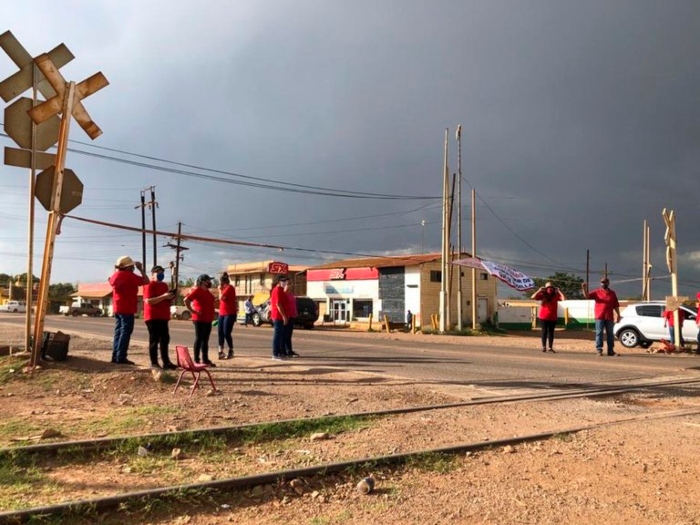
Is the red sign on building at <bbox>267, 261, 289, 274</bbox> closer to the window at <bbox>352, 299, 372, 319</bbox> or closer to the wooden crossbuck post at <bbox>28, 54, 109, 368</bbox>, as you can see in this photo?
the window at <bbox>352, 299, 372, 319</bbox>

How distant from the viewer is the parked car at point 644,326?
17.1 metres

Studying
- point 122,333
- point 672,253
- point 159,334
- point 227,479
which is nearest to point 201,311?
point 159,334

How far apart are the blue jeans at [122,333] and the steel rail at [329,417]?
430 centimetres

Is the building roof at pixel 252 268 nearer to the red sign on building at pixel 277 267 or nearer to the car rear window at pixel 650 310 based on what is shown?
the red sign on building at pixel 277 267

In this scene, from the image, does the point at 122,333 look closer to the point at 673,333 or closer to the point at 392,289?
the point at 673,333

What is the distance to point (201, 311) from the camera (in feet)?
31.6

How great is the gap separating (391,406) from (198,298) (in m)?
4.46

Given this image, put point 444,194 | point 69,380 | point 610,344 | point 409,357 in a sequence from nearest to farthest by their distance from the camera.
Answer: point 69,380 < point 409,357 < point 610,344 < point 444,194

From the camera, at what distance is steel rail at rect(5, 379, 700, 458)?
14.9ft

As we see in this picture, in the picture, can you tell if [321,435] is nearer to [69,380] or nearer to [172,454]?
[172,454]

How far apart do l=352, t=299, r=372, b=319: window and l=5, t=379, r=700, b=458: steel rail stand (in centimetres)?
3310

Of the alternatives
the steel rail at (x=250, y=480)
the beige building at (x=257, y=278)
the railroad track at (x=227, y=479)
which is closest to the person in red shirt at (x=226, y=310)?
the railroad track at (x=227, y=479)

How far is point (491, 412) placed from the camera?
644 cm

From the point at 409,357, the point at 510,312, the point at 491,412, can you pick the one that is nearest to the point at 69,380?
the point at 491,412
